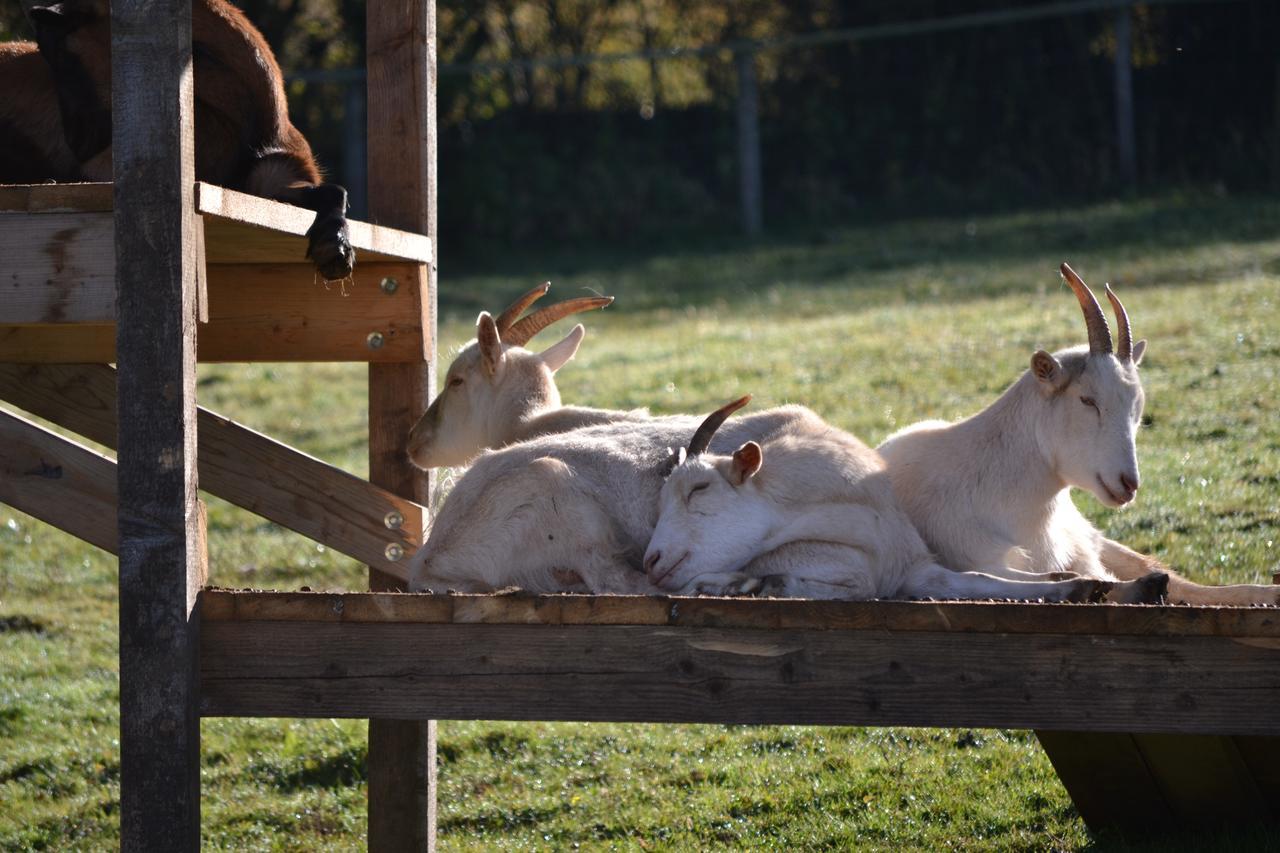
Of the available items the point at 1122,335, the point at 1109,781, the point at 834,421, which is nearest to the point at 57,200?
the point at 1122,335

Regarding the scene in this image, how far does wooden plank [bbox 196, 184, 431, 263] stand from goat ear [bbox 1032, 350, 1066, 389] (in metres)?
1.98

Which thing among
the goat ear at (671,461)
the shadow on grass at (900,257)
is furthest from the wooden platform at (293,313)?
the shadow on grass at (900,257)

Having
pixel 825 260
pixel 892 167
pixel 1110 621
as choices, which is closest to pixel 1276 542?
pixel 1110 621

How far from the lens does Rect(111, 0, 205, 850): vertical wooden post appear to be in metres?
3.37

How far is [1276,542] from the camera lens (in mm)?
6680

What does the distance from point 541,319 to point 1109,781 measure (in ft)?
8.24

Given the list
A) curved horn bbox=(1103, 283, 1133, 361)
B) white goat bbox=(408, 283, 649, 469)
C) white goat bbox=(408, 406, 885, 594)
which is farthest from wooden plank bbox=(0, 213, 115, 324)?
curved horn bbox=(1103, 283, 1133, 361)

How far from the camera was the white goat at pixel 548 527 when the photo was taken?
420 centimetres

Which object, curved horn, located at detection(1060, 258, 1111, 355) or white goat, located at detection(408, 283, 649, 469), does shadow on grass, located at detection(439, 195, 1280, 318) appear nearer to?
white goat, located at detection(408, 283, 649, 469)

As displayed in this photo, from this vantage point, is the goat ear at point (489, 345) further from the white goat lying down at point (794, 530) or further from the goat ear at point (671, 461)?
the white goat lying down at point (794, 530)

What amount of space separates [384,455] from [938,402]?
5004 millimetres

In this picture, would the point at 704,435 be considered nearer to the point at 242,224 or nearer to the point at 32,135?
the point at 242,224

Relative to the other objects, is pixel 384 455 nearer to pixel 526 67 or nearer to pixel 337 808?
pixel 337 808

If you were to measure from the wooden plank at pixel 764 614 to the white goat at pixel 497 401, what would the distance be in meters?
1.61
